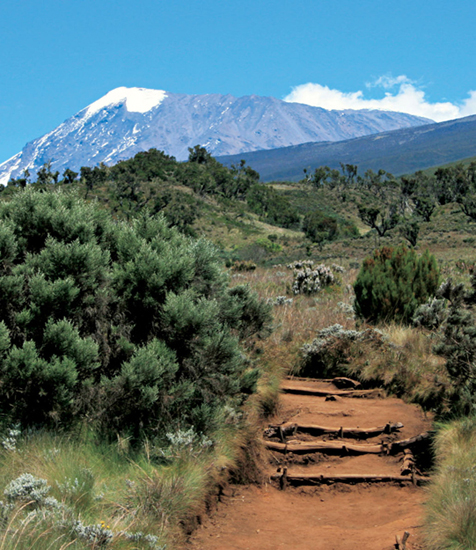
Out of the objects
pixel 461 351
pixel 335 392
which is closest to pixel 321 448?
pixel 335 392

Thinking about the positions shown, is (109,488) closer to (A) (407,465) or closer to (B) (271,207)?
(A) (407,465)

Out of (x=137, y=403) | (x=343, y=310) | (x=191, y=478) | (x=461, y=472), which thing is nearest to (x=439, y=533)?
(x=461, y=472)

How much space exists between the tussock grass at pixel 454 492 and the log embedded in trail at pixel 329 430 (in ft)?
2.41

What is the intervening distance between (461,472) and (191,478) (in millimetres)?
2064

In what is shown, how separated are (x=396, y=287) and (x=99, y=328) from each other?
6.20 meters

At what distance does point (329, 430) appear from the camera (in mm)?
5859

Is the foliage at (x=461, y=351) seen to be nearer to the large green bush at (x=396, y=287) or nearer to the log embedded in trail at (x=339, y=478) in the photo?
the log embedded in trail at (x=339, y=478)

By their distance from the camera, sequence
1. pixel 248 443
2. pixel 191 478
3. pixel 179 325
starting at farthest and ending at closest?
pixel 248 443 → pixel 179 325 → pixel 191 478

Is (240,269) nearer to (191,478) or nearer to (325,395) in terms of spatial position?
(325,395)

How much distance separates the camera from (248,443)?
4.98 metres

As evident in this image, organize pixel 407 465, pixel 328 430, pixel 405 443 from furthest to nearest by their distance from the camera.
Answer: pixel 328 430 < pixel 405 443 < pixel 407 465

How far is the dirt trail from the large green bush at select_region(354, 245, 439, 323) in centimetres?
268

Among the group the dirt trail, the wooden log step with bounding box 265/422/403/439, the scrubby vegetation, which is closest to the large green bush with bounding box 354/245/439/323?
the scrubby vegetation

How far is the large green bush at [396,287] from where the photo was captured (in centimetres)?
921
